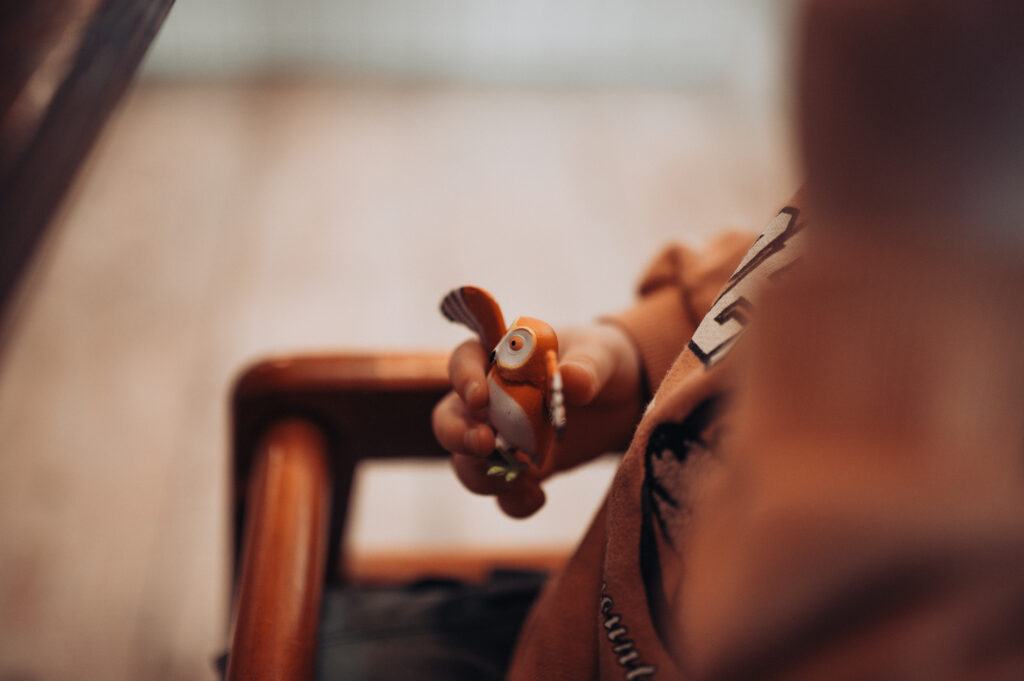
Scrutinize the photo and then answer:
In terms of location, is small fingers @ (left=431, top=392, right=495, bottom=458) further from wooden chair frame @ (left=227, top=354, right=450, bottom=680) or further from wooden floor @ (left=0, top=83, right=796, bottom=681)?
wooden floor @ (left=0, top=83, right=796, bottom=681)

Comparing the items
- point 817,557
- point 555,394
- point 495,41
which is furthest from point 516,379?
point 495,41

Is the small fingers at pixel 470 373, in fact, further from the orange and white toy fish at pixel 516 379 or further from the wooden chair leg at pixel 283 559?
the wooden chair leg at pixel 283 559

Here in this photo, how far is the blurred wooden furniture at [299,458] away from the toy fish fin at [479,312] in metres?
0.10

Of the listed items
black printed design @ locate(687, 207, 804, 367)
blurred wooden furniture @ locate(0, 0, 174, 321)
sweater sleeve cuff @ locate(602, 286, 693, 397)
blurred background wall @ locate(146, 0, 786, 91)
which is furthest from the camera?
blurred background wall @ locate(146, 0, 786, 91)

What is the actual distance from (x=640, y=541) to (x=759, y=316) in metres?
0.10

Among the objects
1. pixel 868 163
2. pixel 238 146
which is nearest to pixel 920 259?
pixel 868 163

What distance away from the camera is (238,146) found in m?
1.37

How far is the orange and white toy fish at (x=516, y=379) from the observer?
0.93 ft

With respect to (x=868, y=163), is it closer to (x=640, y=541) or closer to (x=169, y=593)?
(x=640, y=541)

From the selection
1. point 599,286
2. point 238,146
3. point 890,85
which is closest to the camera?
point 890,85

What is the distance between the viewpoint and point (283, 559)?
0.35m

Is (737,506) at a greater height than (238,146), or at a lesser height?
lesser

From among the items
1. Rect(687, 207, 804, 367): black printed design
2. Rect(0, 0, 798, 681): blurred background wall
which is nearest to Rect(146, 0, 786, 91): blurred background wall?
Rect(0, 0, 798, 681): blurred background wall

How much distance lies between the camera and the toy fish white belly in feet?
0.94
